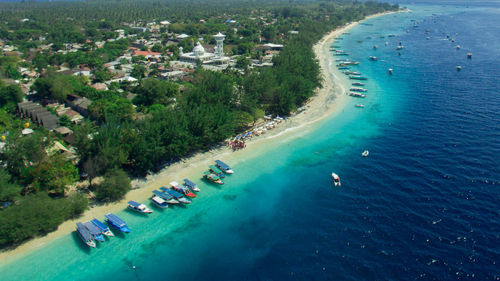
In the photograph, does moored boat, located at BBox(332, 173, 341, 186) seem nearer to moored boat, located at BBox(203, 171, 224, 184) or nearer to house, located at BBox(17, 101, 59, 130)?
moored boat, located at BBox(203, 171, 224, 184)

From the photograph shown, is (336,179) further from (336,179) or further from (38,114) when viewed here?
(38,114)

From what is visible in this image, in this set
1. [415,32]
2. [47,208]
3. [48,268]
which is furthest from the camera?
[415,32]

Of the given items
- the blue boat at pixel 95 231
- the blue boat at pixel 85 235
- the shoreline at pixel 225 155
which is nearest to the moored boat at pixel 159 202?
the shoreline at pixel 225 155

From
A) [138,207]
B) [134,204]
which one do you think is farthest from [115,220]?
[134,204]

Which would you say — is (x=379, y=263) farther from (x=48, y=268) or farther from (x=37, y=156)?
(x=37, y=156)

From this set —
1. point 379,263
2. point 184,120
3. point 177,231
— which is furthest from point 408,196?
point 184,120

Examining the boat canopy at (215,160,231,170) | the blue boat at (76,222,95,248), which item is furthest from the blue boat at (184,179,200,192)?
the blue boat at (76,222,95,248)

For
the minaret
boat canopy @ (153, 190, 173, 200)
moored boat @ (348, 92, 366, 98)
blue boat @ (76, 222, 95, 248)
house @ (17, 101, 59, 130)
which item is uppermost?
the minaret
